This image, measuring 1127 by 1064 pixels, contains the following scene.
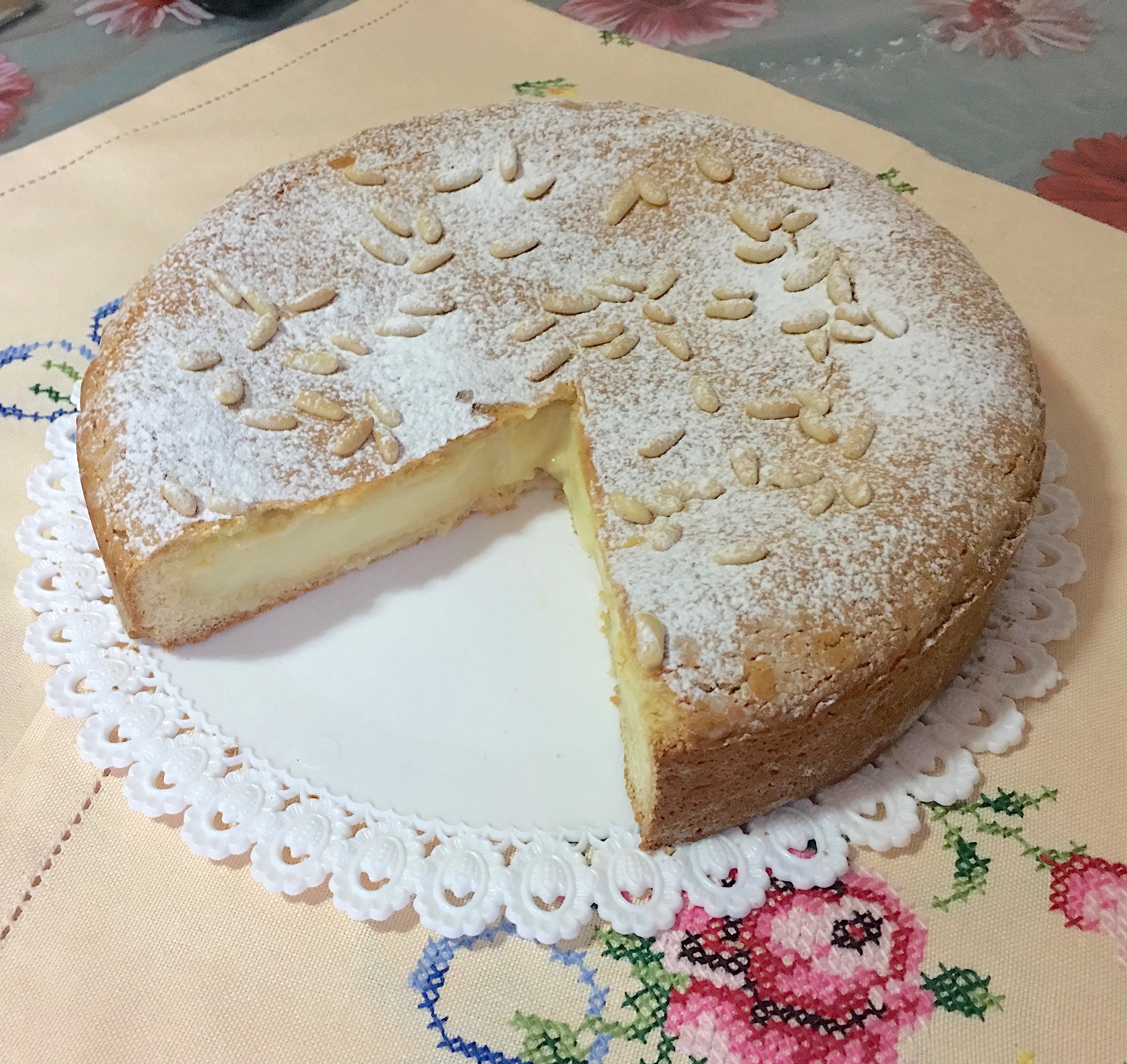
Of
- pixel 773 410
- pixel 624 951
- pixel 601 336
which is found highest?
pixel 601 336

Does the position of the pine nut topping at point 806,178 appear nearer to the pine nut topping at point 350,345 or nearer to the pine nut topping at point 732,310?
the pine nut topping at point 732,310

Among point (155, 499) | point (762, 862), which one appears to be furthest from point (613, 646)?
point (155, 499)

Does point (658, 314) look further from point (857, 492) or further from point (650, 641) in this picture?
point (650, 641)

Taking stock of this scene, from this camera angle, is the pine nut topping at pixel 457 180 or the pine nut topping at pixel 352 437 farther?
the pine nut topping at pixel 457 180

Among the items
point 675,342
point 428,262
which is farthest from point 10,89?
point 675,342

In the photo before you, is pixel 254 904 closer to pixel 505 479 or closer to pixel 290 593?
pixel 290 593

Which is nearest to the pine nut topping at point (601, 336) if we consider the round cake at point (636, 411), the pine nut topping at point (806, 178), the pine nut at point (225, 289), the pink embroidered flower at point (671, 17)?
the round cake at point (636, 411)

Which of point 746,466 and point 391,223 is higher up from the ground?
point 391,223
